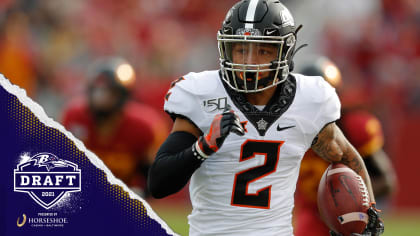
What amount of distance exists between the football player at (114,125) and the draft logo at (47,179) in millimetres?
2289

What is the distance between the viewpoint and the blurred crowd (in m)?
8.94

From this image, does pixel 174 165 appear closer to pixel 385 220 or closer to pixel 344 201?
pixel 344 201

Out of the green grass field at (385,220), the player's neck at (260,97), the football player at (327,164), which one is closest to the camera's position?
the player's neck at (260,97)

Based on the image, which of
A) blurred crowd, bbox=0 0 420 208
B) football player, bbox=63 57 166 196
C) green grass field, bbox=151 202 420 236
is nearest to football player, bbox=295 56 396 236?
football player, bbox=63 57 166 196

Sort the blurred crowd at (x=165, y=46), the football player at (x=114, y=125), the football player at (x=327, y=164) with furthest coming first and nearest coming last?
1. the blurred crowd at (x=165, y=46)
2. the football player at (x=114, y=125)
3. the football player at (x=327, y=164)

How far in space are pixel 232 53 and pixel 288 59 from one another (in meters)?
0.27

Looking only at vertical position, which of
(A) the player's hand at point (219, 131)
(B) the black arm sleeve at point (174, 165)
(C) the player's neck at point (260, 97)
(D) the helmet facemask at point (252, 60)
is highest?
(D) the helmet facemask at point (252, 60)

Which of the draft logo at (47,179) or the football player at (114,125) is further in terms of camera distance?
the football player at (114,125)

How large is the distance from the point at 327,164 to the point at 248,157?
73.3 inches

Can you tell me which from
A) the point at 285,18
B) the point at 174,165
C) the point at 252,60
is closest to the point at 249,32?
the point at 252,60

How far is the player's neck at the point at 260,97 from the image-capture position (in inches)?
118

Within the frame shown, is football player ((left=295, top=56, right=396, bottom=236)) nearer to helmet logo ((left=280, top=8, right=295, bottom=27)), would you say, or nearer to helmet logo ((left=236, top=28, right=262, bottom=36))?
helmet logo ((left=280, top=8, right=295, bottom=27))

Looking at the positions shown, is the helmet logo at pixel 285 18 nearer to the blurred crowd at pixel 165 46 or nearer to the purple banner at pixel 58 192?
the purple banner at pixel 58 192

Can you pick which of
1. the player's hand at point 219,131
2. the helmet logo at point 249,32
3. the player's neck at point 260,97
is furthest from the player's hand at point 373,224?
the helmet logo at point 249,32
